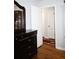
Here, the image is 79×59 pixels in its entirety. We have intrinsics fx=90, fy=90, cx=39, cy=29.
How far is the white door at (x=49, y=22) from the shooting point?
6.88 metres

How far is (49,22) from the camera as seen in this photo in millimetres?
7035

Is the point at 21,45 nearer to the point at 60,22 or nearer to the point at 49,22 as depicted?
the point at 60,22

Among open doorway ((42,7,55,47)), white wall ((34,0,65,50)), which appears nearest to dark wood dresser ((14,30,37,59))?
white wall ((34,0,65,50))

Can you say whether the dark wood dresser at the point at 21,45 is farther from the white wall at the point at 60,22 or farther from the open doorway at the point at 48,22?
the open doorway at the point at 48,22

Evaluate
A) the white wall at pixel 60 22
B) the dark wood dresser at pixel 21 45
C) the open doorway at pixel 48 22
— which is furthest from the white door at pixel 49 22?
the dark wood dresser at pixel 21 45

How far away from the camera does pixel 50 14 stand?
6957 millimetres

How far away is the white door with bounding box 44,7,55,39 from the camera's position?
22.6 feet

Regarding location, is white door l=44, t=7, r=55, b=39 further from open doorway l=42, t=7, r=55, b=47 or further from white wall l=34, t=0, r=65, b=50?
white wall l=34, t=0, r=65, b=50

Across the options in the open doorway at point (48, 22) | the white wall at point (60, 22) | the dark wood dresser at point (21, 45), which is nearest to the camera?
the dark wood dresser at point (21, 45)

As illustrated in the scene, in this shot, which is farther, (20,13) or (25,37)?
(20,13)
